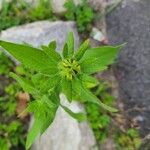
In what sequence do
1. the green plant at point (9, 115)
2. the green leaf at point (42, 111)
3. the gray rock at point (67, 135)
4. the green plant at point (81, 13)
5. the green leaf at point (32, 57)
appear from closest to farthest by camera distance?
the green leaf at point (32, 57) < the green leaf at point (42, 111) < the gray rock at point (67, 135) < the green plant at point (9, 115) < the green plant at point (81, 13)

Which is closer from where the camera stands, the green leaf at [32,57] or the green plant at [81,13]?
the green leaf at [32,57]

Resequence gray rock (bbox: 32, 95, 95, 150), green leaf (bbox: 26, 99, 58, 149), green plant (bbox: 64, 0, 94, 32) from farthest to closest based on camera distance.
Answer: green plant (bbox: 64, 0, 94, 32), gray rock (bbox: 32, 95, 95, 150), green leaf (bbox: 26, 99, 58, 149)

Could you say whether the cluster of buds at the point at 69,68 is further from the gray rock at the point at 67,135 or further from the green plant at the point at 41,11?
the green plant at the point at 41,11

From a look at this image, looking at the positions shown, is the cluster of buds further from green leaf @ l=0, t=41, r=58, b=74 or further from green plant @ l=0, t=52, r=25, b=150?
green plant @ l=0, t=52, r=25, b=150

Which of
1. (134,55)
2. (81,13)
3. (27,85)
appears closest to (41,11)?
(81,13)

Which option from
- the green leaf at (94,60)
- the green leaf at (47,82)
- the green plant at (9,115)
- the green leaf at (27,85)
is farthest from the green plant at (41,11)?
the green leaf at (94,60)

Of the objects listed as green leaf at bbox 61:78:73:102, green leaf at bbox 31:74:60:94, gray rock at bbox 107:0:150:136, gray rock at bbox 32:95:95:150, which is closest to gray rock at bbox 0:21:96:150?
gray rock at bbox 32:95:95:150

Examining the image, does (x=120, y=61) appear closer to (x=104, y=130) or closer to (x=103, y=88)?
(x=103, y=88)
